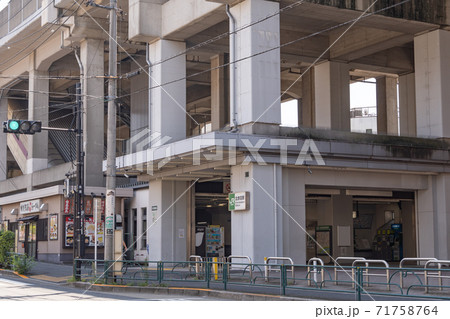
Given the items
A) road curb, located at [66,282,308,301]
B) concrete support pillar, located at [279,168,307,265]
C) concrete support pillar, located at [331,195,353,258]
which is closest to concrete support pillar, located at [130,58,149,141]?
concrete support pillar, located at [331,195,353,258]

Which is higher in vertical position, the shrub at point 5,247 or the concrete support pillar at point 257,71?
the concrete support pillar at point 257,71

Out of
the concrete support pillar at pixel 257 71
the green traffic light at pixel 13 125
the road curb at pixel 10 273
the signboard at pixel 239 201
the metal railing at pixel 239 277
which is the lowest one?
the road curb at pixel 10 273

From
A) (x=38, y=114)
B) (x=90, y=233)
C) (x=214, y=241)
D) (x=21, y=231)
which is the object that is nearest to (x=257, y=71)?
(x=214, y=241)

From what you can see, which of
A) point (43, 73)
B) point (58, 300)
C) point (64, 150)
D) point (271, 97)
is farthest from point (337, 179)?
point (64, 150)

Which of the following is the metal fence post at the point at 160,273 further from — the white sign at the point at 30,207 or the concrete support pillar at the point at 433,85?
the white sign at the point at 30,207

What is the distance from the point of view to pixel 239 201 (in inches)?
1092

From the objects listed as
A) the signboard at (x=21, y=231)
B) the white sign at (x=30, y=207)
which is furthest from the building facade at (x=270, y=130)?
the signboard at (x=21, y=231)

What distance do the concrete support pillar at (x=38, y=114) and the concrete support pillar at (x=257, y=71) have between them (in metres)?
26.1

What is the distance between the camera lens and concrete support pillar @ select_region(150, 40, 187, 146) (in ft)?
109

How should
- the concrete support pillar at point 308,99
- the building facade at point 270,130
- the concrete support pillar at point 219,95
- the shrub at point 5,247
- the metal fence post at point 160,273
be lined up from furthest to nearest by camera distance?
the concrete support pillar at point 308,99 → the concrete support pillar at point 219,95 → the shrub at point 5,247 → the building facade at point 270,130 → the metal fence post at point 160,273

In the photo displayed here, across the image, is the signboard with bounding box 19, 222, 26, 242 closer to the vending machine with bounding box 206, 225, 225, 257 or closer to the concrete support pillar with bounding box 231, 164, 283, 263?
the vending machine with bounding box 206, 225, 225, 257

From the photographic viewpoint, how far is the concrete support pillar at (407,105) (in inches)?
1544

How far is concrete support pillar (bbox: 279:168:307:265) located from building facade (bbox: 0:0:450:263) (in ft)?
0.21

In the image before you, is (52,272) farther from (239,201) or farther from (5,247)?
(239,201)
